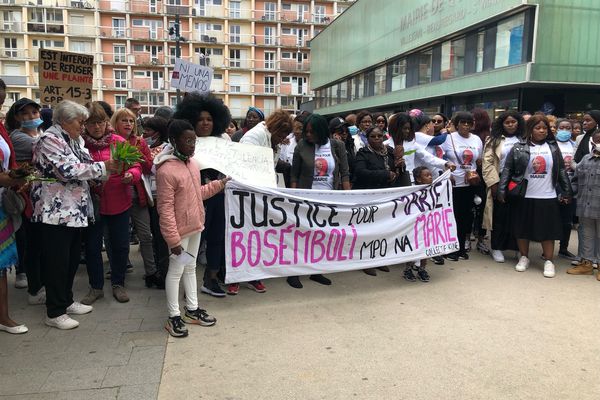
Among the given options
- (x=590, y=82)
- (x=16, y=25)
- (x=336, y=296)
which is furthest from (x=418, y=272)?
(x=16, y=25)

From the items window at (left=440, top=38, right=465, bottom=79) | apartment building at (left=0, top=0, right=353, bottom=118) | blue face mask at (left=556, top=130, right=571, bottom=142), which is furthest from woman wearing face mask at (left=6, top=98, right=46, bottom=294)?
apartment building at (left=0, top=0, right=353, bottom=118)

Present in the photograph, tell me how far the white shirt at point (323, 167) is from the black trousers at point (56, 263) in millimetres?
2580

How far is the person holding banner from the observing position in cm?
523

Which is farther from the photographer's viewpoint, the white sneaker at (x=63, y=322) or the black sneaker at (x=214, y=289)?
the black sneaker at (x=214, y=289)

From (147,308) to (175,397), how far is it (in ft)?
5.52

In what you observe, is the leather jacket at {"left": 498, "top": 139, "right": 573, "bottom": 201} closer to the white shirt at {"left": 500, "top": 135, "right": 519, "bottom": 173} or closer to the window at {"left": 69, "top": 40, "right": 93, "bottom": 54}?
the white shirt at {"left": 500, "top": 135, "right": 519, "bottom": 173}

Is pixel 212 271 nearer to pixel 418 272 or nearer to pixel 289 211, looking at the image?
pixel 289 211

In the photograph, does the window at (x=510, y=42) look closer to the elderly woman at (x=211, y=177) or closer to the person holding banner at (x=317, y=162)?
the person holding banner at (x=317, y=162)

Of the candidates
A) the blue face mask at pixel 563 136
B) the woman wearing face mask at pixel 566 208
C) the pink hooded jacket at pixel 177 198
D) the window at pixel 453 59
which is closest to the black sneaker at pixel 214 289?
the pink hooded jacket at pixel 177 198

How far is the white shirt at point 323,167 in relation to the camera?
17.6 ft

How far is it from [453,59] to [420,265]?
51.6 ft

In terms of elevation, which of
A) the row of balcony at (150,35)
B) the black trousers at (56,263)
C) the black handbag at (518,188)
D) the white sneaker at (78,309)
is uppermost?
the row of balcony at (150,35)

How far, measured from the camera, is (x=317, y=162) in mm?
5336

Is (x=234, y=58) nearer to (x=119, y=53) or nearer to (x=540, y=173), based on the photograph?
(x=119, y=53)
